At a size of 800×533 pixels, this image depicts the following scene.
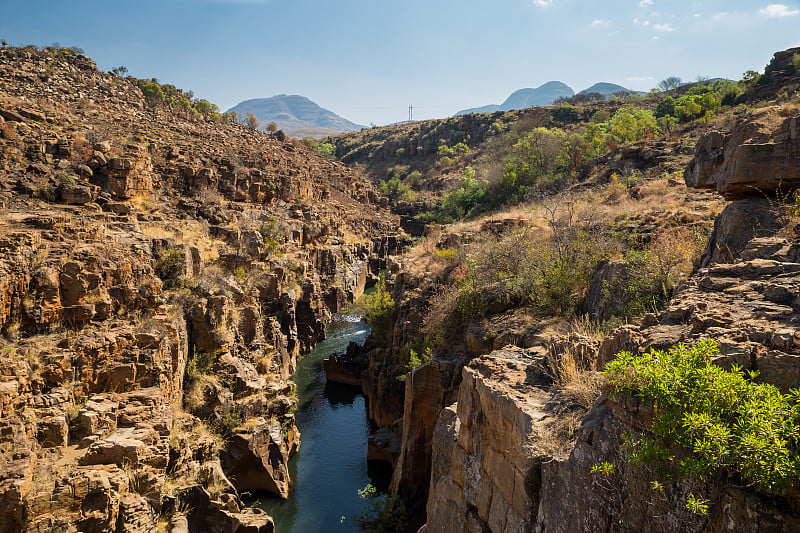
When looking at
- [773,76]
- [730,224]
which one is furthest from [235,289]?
[773,76]

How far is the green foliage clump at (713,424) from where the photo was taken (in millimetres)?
3072

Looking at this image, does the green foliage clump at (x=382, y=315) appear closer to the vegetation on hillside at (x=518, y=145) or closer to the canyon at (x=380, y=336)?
the canyon at (x=380, y=336)

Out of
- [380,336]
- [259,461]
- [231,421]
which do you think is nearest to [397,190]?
[380,336]

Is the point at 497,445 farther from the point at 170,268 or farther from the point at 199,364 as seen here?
the point at 170,268

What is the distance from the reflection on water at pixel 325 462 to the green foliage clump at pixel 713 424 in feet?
43.8

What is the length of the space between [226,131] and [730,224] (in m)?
49.7

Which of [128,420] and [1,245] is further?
[1,245]

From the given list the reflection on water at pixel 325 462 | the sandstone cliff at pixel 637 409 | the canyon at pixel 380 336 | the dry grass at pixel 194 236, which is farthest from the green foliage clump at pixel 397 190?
the sandstone cliff at pixel 637 409

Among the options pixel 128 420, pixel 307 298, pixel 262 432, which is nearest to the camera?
pixel 128 420

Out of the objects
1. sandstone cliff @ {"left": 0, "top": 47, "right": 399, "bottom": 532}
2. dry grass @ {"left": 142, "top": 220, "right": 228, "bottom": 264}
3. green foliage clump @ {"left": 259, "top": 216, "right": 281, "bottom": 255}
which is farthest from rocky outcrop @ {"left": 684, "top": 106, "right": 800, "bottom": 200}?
green foliage clump @ {"left": 259, "top": 216, "right": 281, "bottom": 255}

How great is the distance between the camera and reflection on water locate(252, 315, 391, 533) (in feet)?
49.5

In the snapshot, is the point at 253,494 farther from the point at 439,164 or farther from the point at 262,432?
the point at 439,164

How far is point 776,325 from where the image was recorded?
4.30m

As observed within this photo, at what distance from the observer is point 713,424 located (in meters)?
3.32
